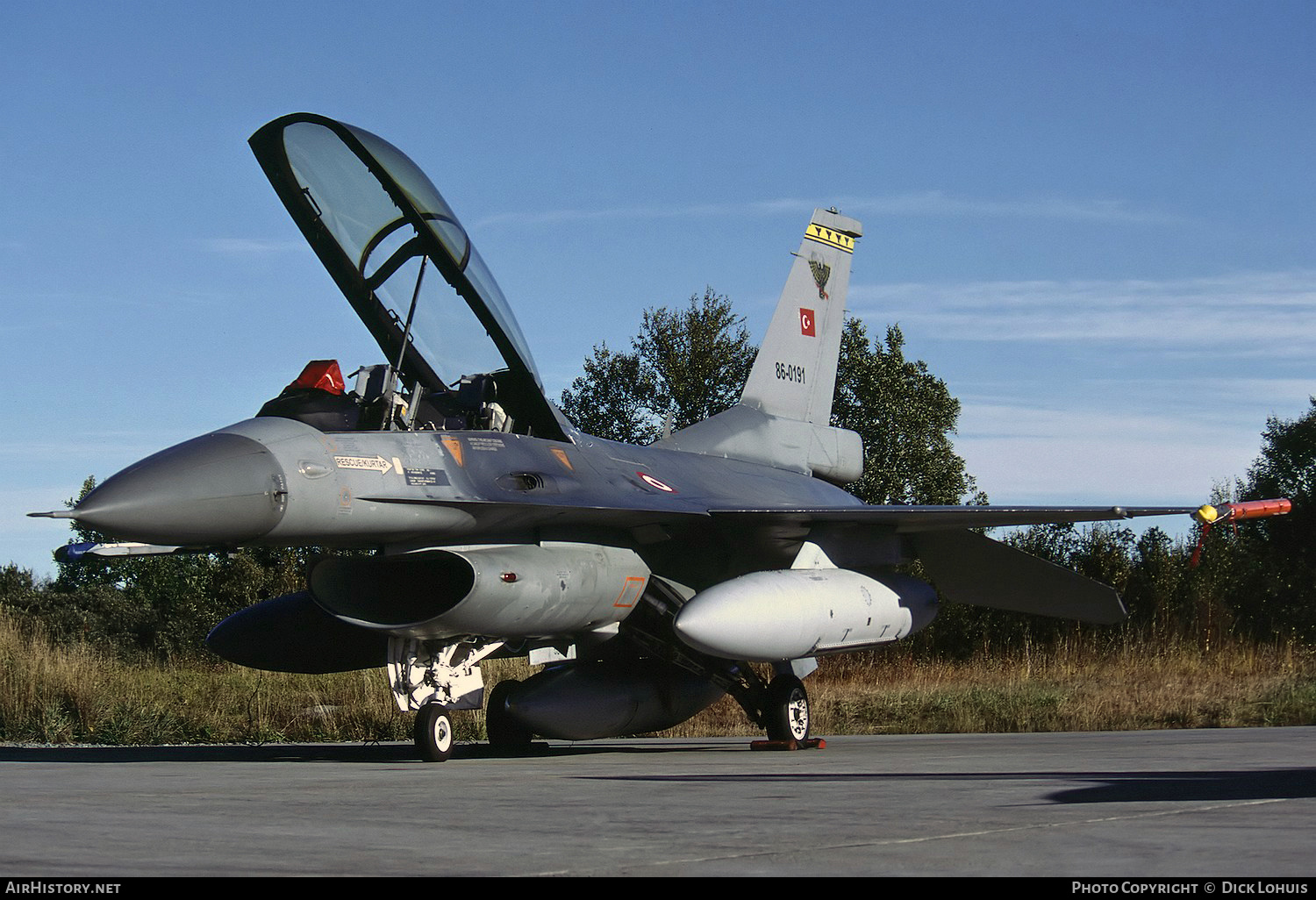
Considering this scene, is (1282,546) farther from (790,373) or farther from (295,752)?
(295,752)

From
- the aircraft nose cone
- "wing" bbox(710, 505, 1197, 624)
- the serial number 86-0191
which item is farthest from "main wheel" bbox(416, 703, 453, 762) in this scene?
the serial number 86-0191

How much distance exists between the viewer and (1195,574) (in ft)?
86.0

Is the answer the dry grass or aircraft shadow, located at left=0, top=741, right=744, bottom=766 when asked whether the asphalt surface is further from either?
the dry grass

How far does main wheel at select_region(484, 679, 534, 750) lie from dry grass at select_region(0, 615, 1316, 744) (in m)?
2.91

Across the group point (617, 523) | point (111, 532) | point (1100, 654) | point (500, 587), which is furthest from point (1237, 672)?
point (111, 532)

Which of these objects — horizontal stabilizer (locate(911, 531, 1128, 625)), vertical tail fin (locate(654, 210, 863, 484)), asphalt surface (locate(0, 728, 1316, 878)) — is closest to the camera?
asphalt surface (locate(0, 728, 1316, 878))

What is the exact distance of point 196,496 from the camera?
850cm

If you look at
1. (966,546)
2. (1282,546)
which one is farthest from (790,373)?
(1282,546)

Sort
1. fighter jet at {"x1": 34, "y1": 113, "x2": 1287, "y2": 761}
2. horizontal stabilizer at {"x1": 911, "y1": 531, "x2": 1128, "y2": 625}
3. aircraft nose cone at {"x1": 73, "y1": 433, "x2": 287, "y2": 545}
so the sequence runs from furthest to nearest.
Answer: horizontal stabilizer at {"x1": 911, "y1": 531, "x2": 1128, "y2": 625} < fighter jet at {"x1": 34, "y1": 113, "x2": 1287, "y2": 761} < aircraft nose cone at {"x1": 73, "y1": 433, "x2": 287, "y2": 545}

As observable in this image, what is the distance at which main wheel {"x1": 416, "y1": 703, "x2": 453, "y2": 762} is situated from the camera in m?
10.0

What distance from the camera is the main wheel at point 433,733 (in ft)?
32.8

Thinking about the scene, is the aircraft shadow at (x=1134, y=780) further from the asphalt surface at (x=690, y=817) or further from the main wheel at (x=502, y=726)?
the main wheel at (x=502, y=726)

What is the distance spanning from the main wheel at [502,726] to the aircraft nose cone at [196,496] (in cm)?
370

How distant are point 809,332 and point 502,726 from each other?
18.9ft
